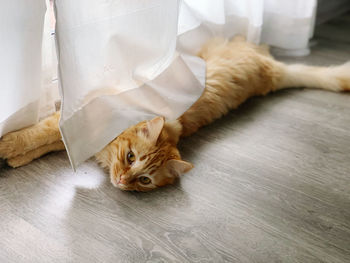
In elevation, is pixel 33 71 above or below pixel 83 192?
above

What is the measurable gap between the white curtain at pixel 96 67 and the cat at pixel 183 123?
0.06 m

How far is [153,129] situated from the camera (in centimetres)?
135

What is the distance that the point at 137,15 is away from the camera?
137cm

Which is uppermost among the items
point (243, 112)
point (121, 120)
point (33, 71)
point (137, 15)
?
point (137, 15)

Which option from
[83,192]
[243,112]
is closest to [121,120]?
[83,192]

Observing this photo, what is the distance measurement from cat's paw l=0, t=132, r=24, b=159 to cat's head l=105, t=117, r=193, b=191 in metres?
0.33

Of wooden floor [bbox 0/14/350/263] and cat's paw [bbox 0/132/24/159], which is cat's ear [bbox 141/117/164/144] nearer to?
wooden floor [bbox 0/14/350/263]

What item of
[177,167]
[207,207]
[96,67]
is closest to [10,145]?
[96,67]

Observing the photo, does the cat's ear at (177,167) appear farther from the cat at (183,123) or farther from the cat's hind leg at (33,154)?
the cat's hind leg at (33,154)

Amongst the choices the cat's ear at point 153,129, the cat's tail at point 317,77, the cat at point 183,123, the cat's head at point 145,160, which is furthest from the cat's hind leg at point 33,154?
the cat's tail at point 317,77

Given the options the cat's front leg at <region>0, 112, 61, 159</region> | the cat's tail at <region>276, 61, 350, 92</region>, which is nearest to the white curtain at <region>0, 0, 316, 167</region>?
the cat's front leg at <region>0, 112, 61, 159</region>

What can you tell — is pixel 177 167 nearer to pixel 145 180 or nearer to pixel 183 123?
pixel 145 180

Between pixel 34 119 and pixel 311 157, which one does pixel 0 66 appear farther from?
pixel 311 157

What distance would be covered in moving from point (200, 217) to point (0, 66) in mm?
808
